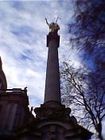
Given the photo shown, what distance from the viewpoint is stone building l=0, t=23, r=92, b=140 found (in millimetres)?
21203

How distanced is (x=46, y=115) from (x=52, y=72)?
7.30 metres

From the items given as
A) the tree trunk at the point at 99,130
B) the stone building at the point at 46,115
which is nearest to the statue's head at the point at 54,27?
the stone building at the point at 46,115

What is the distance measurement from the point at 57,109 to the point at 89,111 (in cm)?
322

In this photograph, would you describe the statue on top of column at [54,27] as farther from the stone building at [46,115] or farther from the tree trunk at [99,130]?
the tree trunk at [99,130]

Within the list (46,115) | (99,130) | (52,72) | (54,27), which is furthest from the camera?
(54,27)

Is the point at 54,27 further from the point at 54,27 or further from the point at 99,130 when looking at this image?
the point at 99,130

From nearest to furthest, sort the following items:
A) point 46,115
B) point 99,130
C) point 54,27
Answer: point 99,130
point 46,115
point 54,27

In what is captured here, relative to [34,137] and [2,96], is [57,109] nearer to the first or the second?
[34,137]

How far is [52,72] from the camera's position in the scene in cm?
2922

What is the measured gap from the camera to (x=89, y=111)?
23094 millimetres

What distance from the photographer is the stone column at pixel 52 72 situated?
26.7 meters

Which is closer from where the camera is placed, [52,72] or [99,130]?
[99,130]

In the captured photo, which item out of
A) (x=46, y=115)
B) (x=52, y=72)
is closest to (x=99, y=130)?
(x=46, y=115)

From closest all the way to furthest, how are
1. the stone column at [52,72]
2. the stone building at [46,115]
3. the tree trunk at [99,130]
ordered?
the tree trunk at [99,130], the stone building at [46,115], the stone column at [52,72]
